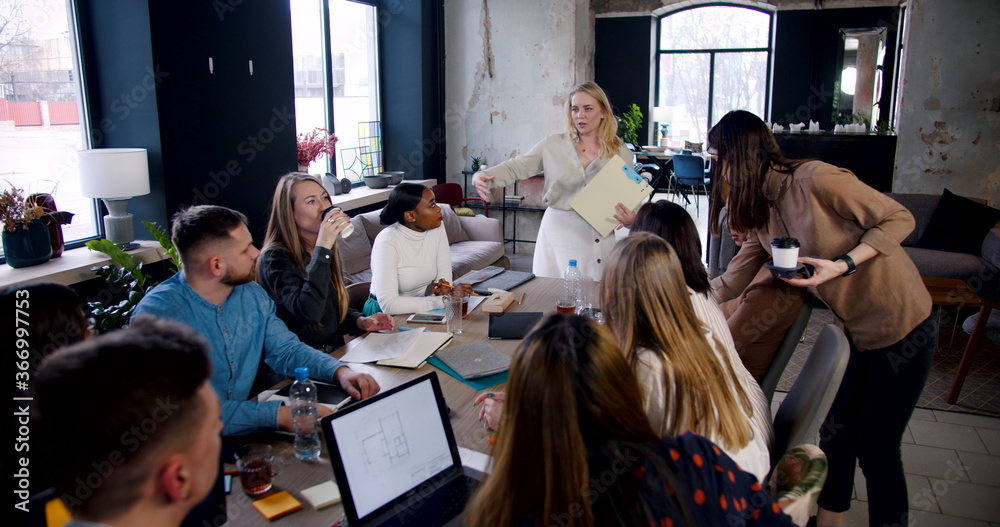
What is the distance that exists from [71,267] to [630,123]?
324 inches

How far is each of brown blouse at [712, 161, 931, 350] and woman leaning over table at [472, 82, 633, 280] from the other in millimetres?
1305

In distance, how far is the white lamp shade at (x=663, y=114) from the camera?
1188 cm

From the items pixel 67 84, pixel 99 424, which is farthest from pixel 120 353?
pixel 67 84

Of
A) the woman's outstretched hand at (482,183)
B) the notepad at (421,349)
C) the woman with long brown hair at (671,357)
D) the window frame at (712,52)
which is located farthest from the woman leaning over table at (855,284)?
the window frame at (712,52)

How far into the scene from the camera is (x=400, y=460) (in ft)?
4.98

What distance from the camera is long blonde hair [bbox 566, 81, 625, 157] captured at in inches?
141

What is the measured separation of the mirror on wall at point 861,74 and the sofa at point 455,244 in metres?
6.39

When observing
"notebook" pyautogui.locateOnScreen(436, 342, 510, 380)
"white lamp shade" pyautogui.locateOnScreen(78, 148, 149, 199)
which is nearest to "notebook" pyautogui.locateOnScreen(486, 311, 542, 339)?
"notebook" pyautogui.locateOnScreen(436, 342, 510, 380)

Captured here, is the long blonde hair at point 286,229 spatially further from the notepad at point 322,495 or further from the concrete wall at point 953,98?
the concrete wall at point 953,98

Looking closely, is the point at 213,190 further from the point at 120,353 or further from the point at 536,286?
the point at 120,353

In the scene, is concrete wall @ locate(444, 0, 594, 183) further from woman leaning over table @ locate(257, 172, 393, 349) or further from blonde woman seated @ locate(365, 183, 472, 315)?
woman leaning over table @ locate(257, 172, 393, 349)

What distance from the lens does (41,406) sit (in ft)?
3.02

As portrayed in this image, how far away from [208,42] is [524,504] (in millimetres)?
4202

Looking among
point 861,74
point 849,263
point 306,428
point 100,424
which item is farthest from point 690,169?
point 100,424
